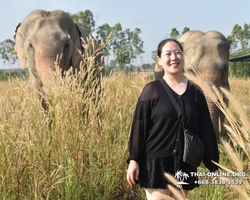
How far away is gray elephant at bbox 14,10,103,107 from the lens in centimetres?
383

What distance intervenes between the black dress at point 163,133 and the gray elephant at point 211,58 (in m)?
2.01

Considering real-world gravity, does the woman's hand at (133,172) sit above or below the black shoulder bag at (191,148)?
below

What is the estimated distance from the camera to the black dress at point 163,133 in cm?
161

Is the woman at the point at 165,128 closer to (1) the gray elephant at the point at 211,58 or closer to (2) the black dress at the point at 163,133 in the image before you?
(2) the black dress at the point at 163,133

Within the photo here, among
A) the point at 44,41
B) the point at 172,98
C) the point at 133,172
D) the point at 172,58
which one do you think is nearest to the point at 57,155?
the point at 133,172

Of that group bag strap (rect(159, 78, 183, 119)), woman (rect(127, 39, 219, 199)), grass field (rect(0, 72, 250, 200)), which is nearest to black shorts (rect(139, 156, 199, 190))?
woman (rect(127, 39, 219, 199))

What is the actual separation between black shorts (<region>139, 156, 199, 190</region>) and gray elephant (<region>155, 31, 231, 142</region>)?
7.12 ft

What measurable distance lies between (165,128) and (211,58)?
261 cm

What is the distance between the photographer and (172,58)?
162 centimetres

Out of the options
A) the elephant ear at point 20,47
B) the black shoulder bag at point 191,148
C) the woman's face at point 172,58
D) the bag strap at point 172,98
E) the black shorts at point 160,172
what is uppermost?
the elephant ear at point 20,47

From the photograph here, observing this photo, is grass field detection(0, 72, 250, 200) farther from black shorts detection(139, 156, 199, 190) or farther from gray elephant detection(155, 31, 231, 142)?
gray elephant detection(155, 31, 231, 142)

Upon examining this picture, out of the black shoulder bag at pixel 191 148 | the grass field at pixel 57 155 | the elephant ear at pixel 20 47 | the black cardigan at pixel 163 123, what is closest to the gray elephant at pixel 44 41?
the elephant ear at pixel 20 47

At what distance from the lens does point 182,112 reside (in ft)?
5.24

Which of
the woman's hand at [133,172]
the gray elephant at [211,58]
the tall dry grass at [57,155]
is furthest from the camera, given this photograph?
the gray elephant at [211,58]
